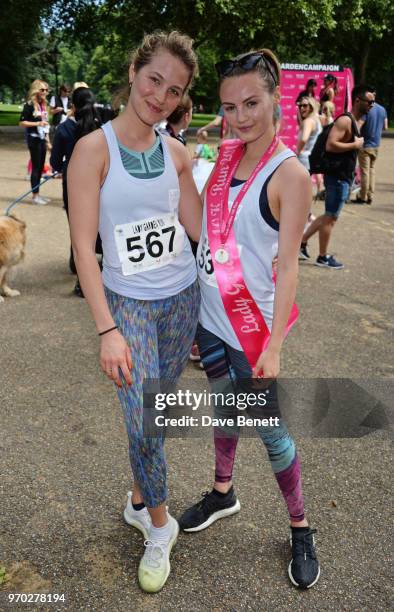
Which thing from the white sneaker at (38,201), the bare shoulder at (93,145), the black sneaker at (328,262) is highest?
the bare shoulder at (93,145)

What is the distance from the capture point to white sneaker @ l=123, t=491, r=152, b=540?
2.64 meters

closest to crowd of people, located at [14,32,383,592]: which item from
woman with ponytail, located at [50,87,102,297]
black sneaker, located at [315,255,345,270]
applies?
woman with ponytail, located at [50,87,102,297]

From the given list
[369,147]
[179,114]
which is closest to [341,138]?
[179,114]

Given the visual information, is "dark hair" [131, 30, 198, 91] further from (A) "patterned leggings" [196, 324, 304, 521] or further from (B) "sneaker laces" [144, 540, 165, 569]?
(B) "sneaker laces" [144, 540, 165, 569]

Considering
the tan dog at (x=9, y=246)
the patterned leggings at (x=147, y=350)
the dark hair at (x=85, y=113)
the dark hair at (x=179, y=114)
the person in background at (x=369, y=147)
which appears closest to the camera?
the patterned leggings at (x=147, y=350)

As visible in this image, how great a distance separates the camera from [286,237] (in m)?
2.00

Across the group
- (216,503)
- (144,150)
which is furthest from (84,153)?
(216,503)

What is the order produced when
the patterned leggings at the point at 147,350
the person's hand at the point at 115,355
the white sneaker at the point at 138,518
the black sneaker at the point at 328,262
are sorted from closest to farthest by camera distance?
1. the person's hand at the point at 115,355
2. the patterned leggings at the point at 147,350
3. the white sneaker at the point at 138,518
4. the black sneaker at the point at 328,262

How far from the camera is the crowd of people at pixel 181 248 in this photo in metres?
2.01

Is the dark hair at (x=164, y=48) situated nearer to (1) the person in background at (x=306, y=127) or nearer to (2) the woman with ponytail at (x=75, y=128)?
(2) the woman with ponytail at (x=75, y=128)

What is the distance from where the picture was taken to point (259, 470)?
10.5 ft

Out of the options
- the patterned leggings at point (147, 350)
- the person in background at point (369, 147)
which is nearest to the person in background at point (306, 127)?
the person in background at point (369, 147)

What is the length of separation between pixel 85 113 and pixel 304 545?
13.7 feet

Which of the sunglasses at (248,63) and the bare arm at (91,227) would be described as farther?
the sunglasses at (248,63)
